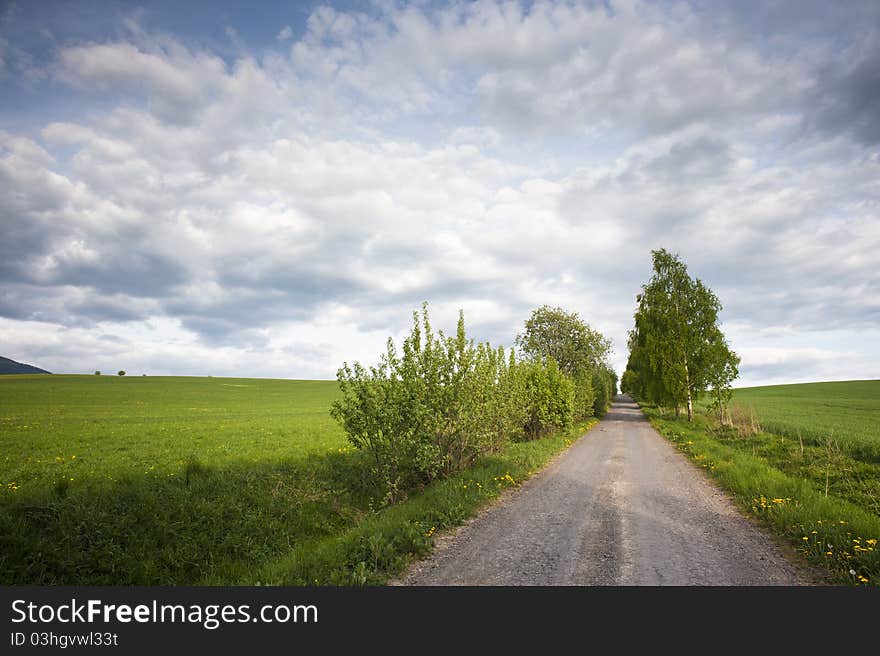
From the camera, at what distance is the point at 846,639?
3.84m

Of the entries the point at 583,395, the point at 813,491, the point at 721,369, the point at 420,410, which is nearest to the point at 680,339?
the point at 721,369

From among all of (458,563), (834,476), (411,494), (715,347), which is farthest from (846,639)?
(715,347)

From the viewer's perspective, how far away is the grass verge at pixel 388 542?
5730mm

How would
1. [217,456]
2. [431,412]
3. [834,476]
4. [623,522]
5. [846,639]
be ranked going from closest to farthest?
[846,639], [623,522], [431,412], [834,476], [217,456]

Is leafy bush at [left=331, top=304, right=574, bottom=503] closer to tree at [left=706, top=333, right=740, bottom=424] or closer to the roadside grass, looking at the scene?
the roadside grass

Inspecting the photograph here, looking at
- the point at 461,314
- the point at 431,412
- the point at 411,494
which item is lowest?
the point at 411,494

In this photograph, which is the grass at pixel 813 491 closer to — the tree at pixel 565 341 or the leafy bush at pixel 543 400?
the leafy bush at pixel 543 400

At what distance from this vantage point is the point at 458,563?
618 cm

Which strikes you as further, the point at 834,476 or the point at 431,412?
the point at 834,476

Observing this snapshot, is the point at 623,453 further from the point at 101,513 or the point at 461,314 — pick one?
the point at 101,513

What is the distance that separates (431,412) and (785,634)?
26.1ft

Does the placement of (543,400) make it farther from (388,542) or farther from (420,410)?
(388,542)

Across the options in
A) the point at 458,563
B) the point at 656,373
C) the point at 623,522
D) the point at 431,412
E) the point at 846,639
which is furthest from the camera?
the point at 656,373

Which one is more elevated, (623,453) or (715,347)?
(715,347)
